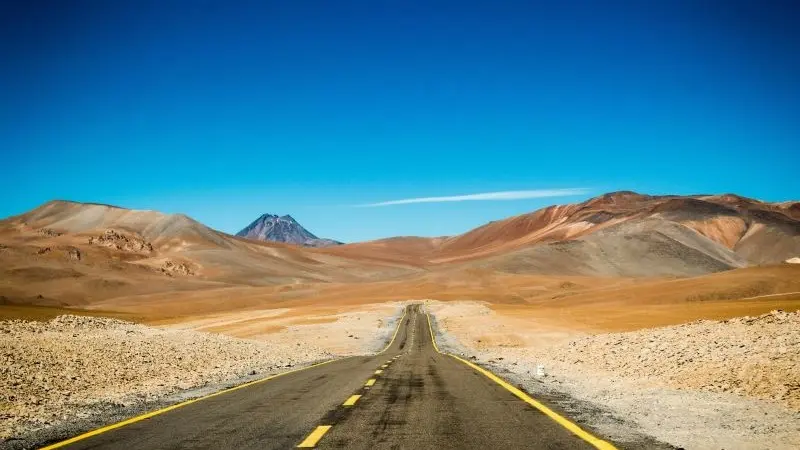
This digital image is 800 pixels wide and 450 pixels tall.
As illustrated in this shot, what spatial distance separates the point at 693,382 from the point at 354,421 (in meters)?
9.95

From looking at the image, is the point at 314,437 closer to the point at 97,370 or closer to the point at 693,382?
the point at 693,382

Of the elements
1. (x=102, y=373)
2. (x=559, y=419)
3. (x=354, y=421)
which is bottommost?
(x=102, y=373)

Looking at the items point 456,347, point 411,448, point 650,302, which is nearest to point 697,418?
point 411,448

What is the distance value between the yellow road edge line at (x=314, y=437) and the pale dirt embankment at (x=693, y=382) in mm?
4535

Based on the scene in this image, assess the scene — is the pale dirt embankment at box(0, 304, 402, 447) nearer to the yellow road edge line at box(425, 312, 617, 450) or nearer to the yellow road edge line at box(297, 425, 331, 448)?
the yellow road edge line at box(297, 425, 331, 448)

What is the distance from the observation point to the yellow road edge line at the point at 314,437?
28.7ft

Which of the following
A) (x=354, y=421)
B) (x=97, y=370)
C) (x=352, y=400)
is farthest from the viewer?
(x=97, y=370)

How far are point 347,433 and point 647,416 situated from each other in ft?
18.8

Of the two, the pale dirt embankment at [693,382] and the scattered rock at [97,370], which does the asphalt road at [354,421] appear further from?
→ the scattered rock at [97,370]

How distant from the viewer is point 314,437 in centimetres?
932

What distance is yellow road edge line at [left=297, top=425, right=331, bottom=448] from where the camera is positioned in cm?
876

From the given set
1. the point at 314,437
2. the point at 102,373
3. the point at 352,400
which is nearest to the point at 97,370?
the point at 102,373

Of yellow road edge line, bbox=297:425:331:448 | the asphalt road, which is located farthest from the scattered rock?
yellow road edge line, bbox=297:425:331:448

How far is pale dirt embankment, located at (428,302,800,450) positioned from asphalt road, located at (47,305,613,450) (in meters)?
1.58
